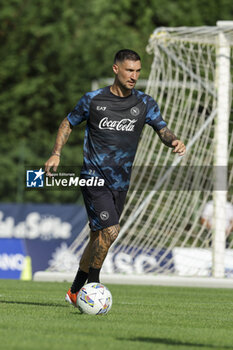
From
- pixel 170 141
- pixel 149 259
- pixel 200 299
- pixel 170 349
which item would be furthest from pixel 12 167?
pixel 170 349

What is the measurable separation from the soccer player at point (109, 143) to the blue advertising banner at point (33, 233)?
7.78 meters

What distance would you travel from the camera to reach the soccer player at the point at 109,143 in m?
7.39

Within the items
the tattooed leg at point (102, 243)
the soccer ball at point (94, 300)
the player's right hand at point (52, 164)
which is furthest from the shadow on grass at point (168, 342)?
the player's right hand at point (52, 164)

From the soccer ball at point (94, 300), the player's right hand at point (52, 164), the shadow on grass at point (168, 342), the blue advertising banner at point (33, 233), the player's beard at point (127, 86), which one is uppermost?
the player's beard at point (127, 86)

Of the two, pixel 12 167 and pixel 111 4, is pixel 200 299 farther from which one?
pixel 111 4

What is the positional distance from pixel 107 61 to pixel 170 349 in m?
29.9

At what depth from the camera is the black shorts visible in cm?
735

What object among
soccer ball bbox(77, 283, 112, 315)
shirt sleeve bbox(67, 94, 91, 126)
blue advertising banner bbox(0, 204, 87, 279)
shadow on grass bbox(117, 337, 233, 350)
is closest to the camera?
shadow on grass bbox(117, 337, 233, 350)

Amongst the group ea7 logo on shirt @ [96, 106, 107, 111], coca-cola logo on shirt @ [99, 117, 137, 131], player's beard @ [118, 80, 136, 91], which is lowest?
coca-cola logo on shirt @ [99, 117, 137, 131]

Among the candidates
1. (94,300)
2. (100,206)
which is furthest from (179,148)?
(94,300)

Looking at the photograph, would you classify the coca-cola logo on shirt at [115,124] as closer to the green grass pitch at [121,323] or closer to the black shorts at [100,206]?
the black shorts at [100,206]

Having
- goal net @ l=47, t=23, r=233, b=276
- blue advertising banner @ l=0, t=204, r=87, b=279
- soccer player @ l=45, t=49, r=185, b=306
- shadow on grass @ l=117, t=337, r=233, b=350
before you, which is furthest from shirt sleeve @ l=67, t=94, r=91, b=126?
blue advertising banner @ l=0, t=204, r=87, b=279

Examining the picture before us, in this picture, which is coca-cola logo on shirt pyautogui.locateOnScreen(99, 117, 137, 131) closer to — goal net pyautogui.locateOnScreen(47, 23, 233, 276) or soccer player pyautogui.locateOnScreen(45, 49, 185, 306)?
soccer player pyautogui.locateOnScreen(45, 49, 185, 306)

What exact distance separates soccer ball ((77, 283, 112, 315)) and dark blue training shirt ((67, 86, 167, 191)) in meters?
0.88
